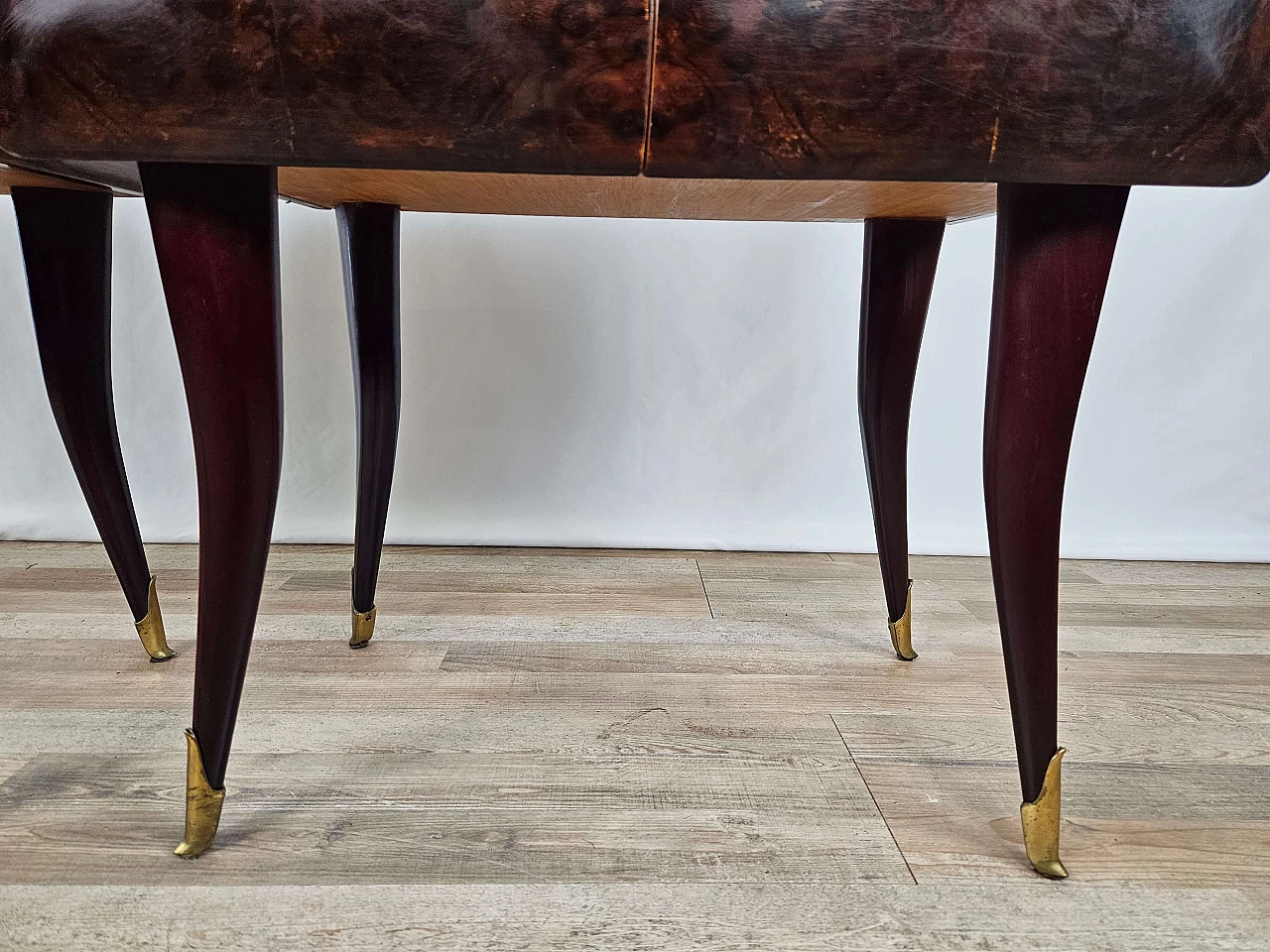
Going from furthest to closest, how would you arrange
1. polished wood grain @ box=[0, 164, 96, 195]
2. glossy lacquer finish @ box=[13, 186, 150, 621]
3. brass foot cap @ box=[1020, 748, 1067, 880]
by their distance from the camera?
glossy lacquer finish @ box=[13, 186, 150, 621], polished wood grain @ box=[0, 164, 96, 195], brass foot cap @ box=[1020, 748, 1067, 880]

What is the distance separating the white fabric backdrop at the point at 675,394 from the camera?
1.56 metres

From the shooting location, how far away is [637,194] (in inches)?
30.2

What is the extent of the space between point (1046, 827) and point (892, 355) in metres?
0.53

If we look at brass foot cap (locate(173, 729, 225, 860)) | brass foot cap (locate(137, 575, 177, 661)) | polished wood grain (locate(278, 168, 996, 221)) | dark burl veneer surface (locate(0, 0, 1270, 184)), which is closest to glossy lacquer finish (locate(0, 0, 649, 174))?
dark burl veneer surface (locate(0, 0, 1270, 184))

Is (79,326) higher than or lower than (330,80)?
lower

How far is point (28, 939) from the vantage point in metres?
0.55

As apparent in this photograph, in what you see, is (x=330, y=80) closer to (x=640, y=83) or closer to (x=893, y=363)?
(x=640, y=83)

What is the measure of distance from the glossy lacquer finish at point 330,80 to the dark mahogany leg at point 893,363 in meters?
0.55

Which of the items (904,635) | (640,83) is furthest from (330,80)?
(904,635)

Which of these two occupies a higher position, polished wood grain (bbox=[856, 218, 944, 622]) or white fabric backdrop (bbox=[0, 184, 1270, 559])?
polished wood grain (bbox=[856, 218, 944, 622])

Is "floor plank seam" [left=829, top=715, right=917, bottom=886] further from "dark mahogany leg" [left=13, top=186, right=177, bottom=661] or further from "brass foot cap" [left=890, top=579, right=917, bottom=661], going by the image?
"dark mahogany leg" [left=13, top=186, right=177, bottom=661]

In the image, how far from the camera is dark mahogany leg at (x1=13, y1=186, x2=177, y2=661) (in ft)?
2.93

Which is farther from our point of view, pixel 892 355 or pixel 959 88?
pixel 892 355

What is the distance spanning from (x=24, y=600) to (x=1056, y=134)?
1.30 metres
